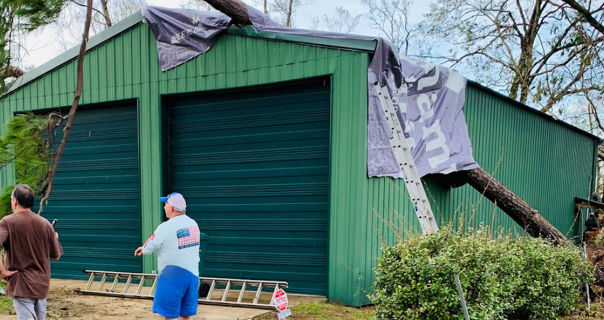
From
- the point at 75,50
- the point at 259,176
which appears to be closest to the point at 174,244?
the point at 259,176

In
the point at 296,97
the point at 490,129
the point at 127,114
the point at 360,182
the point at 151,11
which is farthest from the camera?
the point at 490,129

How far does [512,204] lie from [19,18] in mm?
8821

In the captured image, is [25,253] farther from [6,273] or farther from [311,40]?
[311,40]

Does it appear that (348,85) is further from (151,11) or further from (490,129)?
Result: (490,129)

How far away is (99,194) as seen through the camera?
979 cm

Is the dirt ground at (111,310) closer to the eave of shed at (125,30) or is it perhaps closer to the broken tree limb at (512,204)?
the eave of shed at (125,30)

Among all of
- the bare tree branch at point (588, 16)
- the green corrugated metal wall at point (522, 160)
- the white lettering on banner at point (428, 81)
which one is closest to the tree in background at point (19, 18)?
the white lettering on banner at point (428, 81)

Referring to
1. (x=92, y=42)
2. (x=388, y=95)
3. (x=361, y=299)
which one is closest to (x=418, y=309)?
(x=361, y=299)

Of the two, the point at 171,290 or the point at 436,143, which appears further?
the point at 436,143

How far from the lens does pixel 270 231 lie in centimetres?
805

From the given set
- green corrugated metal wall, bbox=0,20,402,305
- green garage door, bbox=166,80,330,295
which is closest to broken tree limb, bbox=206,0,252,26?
green corrugated metal wall, bbox=0,20,402,305

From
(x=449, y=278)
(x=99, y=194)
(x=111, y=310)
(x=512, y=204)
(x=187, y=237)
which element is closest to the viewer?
(x=187, y=237)

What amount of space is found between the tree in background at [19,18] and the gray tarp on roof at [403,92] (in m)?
2.07

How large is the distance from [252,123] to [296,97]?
0.95 metres
